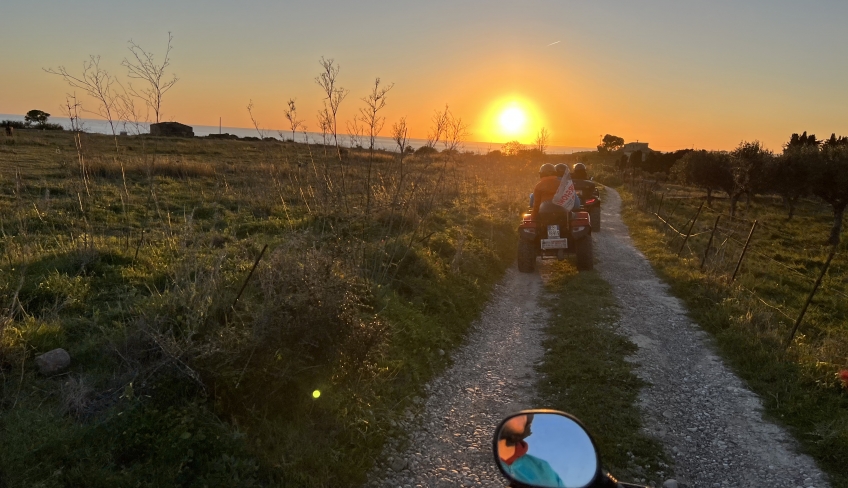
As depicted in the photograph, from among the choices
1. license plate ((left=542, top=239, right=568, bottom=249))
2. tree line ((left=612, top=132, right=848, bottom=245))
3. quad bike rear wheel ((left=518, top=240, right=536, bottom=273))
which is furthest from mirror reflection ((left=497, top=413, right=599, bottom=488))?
tree line ((left=612, top=132, right=848, bottom=245))

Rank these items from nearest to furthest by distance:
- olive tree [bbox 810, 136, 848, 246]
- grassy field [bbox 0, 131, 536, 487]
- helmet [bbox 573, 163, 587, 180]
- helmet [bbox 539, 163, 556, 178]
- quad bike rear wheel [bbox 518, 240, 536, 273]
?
grassy field [bbox 0, 131, 536, 487] → quad bike rear wheel [bbox 518, 240, 536, 273] → helmet [bbox 539, 163, 556, 178] → helmet [bbox 573, 163, 587, 180] → olive tree [bbox 810, 136, 848, 246]

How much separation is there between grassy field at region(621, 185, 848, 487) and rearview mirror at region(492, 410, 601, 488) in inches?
133

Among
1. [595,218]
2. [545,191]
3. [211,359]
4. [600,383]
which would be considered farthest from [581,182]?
[211,359]

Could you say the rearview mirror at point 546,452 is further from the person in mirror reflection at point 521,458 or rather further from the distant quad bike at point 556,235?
the distant quad bike at point 556,235

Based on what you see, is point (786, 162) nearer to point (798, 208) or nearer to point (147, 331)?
point (798, 208)

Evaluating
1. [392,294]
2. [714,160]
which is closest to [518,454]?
[392,294]

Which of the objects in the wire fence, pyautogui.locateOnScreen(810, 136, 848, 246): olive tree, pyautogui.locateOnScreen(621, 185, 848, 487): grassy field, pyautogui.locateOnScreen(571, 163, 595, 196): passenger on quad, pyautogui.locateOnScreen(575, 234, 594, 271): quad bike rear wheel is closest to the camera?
pyautogui.locateOnScreen(621, 185, 848, 487): grassy field

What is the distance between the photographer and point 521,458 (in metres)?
1.48

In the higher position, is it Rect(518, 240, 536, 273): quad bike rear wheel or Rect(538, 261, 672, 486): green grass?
Rect(518, 240, 536, 273): quad bike rear wheel

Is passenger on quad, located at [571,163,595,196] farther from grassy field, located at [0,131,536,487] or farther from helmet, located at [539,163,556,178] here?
grassy field, located at [0,131,536,487]

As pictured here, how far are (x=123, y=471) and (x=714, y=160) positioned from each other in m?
36.5

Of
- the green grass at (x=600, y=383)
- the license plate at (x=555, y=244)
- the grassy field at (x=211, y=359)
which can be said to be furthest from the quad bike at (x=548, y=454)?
the license plate at (x=555, y=244)

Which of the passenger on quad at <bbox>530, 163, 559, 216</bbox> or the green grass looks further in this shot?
the passenger on quad at <bbox>530, 163, 559, 216</bbox>

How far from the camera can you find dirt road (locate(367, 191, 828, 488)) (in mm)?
3779
